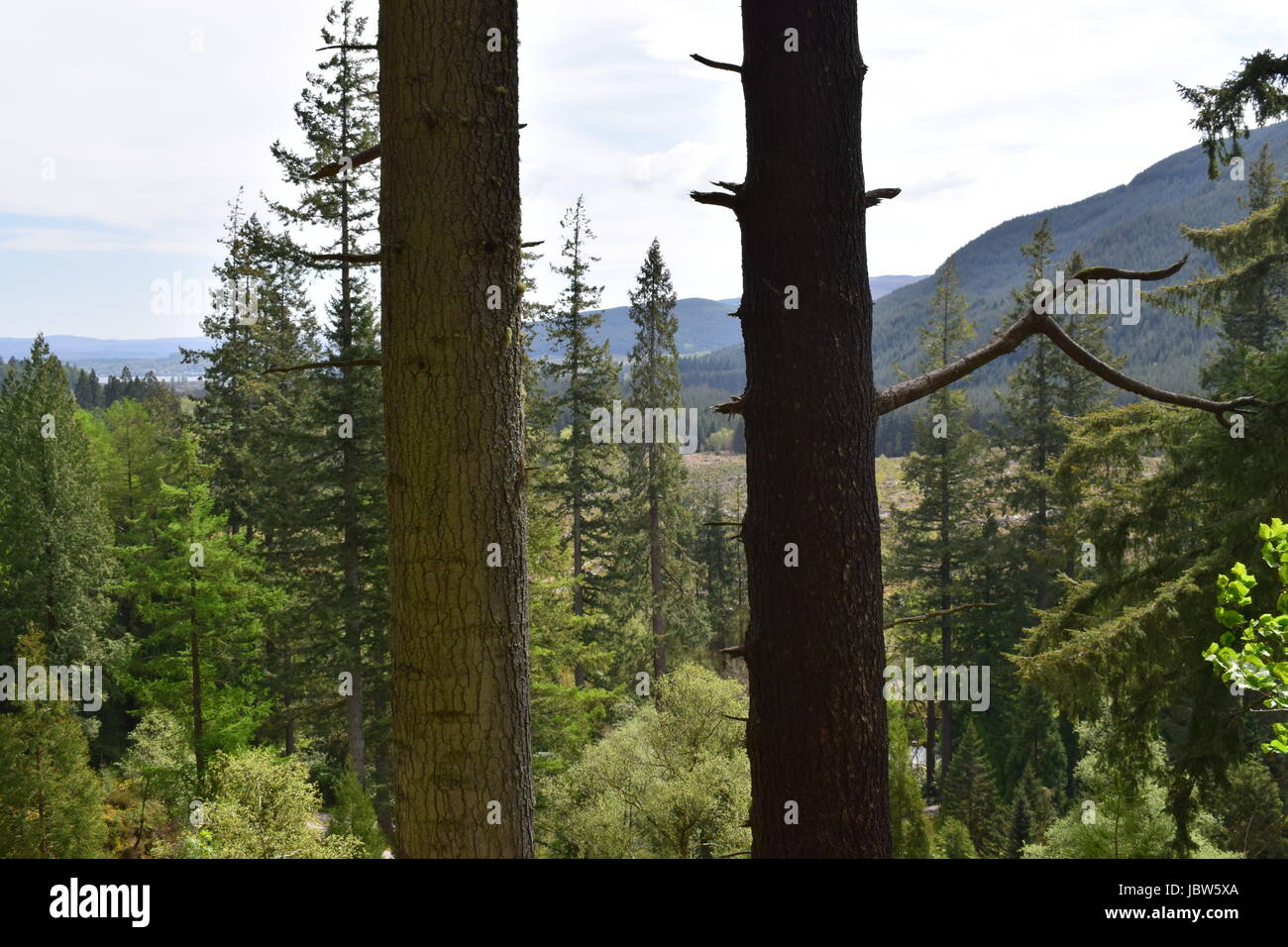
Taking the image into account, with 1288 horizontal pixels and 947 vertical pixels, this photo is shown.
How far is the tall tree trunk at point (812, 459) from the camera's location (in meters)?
2.96

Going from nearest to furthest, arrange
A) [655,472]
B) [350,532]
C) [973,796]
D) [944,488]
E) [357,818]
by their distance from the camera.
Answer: [357,818], [350,532], [973,796], [655,472], [944,488]

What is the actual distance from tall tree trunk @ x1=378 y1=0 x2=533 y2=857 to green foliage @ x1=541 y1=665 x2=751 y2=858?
16287 millimetres

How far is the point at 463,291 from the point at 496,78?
2.33 feet

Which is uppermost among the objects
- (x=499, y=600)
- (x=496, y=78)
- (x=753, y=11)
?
(x=753, y=11)

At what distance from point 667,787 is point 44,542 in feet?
61.5

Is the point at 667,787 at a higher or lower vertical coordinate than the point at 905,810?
higher

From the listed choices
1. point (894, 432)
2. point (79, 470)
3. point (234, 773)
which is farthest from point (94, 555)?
point (894, 432)

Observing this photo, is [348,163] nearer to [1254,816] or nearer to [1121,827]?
[1121,827]

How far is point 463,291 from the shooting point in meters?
2.96

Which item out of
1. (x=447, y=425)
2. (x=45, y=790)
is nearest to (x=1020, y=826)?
(x=45, y=790)

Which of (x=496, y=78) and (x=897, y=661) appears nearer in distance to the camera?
(x=496, y=78)

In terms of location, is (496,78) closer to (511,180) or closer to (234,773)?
(511,180)

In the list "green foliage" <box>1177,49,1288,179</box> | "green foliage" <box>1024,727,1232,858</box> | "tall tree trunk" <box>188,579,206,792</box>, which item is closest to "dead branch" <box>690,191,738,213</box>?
"green foliage" <box>1177,49,1288,179</box>

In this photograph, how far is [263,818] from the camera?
15.6 meters
